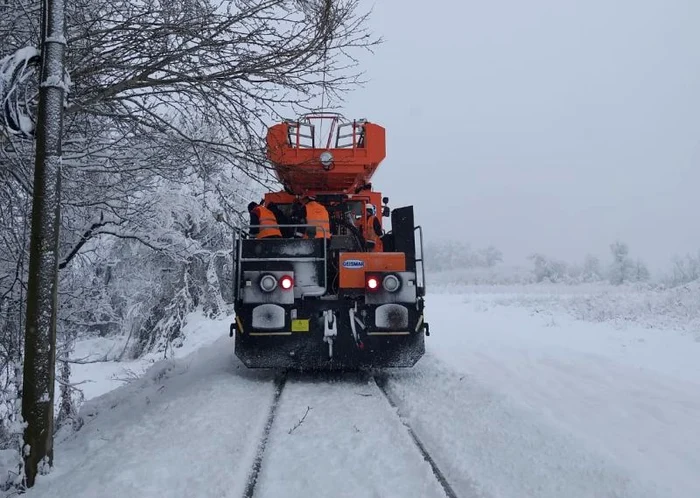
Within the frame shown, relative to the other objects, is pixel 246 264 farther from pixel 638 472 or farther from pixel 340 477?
pixel 638 472

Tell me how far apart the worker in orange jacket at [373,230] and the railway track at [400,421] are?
7.72ft

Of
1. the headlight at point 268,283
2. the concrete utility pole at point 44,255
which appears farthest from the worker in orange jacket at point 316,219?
the concrete utility pole at point 44,255

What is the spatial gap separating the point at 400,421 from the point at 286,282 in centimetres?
247

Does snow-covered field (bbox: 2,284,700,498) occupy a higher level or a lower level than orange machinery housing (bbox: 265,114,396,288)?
lower

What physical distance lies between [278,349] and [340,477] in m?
3.19

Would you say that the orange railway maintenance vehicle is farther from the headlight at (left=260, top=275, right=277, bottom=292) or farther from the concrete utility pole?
the concrete utility pole

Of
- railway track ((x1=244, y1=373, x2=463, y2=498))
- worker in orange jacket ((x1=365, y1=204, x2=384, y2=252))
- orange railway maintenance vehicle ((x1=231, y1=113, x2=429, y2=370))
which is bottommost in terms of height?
railway track ((x1=244, y1=373, x2=463, y2=498))

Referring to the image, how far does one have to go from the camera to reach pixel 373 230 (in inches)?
332

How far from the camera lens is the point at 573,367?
8148mm

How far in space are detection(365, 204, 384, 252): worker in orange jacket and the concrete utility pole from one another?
531cm

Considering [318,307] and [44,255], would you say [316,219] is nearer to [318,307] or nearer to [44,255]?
[318,307]

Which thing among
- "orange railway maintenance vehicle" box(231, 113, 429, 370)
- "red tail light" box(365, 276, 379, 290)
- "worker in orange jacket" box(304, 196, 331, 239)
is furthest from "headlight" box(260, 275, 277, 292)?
"red tail light" box(365, 276, 379, 290)

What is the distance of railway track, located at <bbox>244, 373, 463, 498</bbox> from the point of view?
344cm

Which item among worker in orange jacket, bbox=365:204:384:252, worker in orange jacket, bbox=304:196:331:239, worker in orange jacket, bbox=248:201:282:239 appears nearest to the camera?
worker in orange jacket, bbox=248:201:282:239
